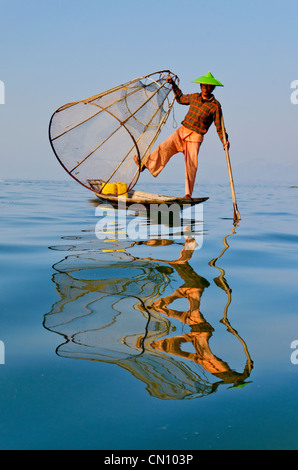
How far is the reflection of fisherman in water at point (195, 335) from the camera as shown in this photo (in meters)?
2.06

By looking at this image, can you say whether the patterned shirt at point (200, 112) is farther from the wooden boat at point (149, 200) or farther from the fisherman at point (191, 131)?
the wooden boat at point (149, 200)

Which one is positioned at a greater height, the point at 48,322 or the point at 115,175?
the point at 115,175

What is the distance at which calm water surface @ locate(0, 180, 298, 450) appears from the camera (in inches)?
63.2

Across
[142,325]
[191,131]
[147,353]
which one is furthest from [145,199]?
[147,353]

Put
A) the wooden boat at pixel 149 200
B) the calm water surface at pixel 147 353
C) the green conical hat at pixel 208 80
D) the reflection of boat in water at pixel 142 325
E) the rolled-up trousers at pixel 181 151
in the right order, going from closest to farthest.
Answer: the calm water surface at pixel 147 353
the reflection of boat in water at pixel 142 325
the green conical hat at pixel 208 80
the wooden boat at pixel 149 200
the rolled-up trousers at pixel 181 151

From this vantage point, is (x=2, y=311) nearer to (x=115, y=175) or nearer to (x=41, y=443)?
(x=41, y=443)

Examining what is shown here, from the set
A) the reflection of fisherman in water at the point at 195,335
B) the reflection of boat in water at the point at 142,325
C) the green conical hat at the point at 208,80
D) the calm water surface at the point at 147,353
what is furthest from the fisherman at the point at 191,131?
the reflection of fisherman in water at the point at 195,335

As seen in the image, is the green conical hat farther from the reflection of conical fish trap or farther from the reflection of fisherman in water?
the reflection of fisherman in water

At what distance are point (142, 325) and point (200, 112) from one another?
6.69m

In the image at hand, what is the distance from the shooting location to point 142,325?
258 cm

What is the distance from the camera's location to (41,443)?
4.97 feet

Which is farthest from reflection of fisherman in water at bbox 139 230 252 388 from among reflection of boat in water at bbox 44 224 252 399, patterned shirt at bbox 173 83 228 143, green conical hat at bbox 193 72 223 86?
patterned shirt at bbox 173 83 228 143

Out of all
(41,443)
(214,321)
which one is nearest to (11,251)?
→ (214,321)
